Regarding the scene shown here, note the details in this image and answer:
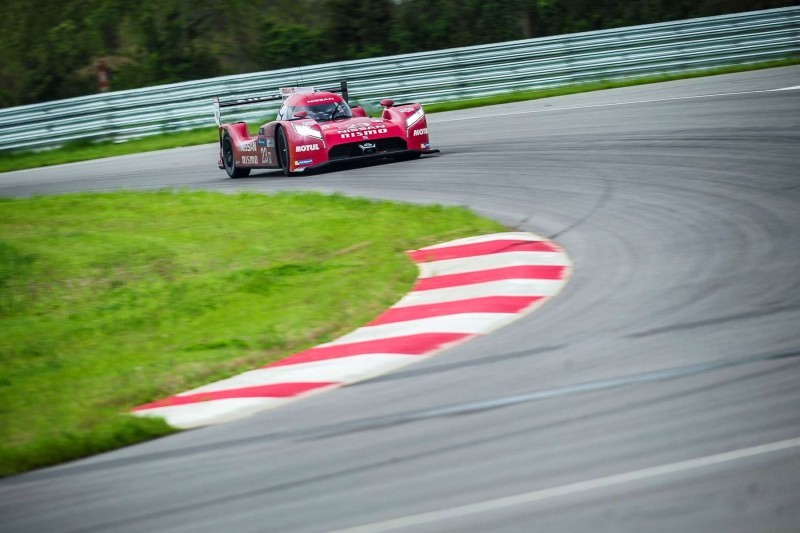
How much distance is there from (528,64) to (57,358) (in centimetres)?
1742

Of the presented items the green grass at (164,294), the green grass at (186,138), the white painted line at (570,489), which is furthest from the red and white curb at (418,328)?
the green grass at (186,138)

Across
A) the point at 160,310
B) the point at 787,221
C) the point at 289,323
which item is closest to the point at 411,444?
the point at 289,323

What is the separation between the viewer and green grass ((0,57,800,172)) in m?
21.8

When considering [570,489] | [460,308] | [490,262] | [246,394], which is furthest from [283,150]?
[570,489]

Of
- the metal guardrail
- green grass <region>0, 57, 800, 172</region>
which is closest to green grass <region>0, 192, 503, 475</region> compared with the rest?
green grass <region>0, 57, 800, 172</region>

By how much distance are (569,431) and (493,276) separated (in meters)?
3.57

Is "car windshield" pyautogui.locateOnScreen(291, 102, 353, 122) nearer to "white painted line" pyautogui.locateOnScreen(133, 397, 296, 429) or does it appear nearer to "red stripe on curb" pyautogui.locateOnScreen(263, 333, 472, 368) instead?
"red stripe on curb" pyautogui.locateOnScreen(263, 333, 472, 368)

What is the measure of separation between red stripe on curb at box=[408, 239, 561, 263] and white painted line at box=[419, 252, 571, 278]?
13cm

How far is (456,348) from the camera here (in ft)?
21.1

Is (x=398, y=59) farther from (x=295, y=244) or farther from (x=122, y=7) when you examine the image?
(x=122, y=7)

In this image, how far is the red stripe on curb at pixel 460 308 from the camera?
7.25 meters

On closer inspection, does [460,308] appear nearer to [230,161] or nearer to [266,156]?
[266,156]

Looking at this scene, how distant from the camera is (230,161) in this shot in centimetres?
1714

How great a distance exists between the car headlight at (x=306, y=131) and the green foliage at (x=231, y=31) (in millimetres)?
17065
